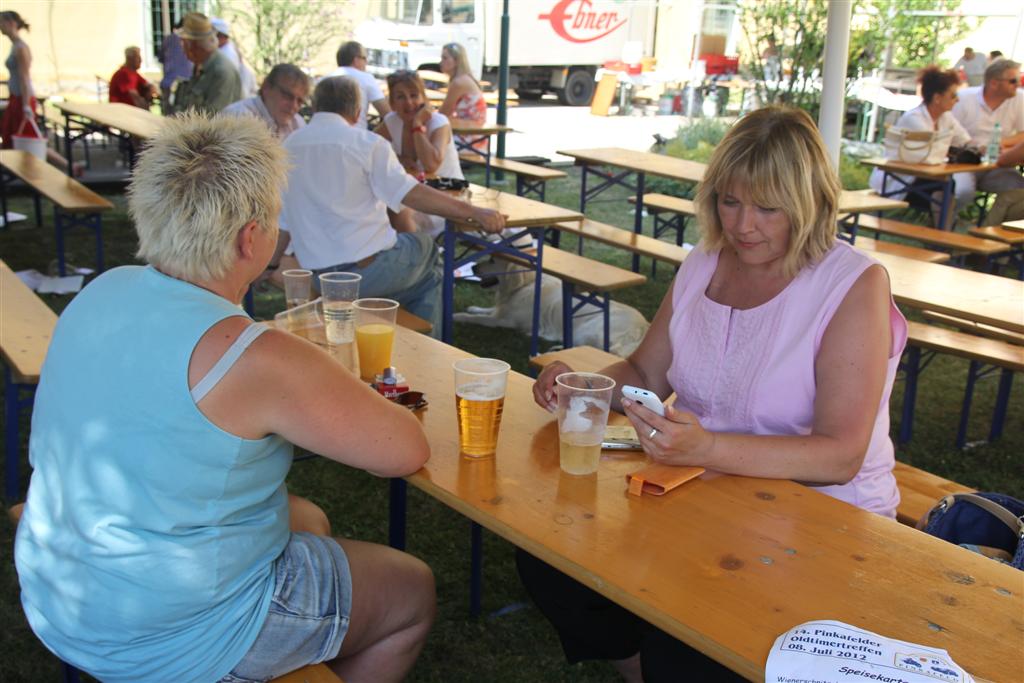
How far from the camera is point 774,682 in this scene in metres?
1.22

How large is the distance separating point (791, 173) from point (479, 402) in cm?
81

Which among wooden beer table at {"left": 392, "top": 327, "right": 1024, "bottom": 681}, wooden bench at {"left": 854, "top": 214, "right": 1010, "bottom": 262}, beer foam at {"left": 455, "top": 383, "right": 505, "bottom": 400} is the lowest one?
wooden bench at {"left": 854, "top": 214, "right": 1010, "bottom": 262}

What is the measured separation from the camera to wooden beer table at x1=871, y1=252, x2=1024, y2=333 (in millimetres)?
3625

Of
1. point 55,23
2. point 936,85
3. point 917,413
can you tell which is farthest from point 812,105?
point 55,23

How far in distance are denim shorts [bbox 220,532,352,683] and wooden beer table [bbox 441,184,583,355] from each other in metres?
3.10

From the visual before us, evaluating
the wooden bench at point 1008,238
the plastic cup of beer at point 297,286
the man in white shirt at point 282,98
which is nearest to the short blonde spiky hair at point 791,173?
the plastic cup of beer at point 297,286

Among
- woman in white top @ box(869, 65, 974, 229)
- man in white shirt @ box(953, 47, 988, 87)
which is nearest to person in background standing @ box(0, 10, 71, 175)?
woman in white top @ box(869, 65, 974, 229)

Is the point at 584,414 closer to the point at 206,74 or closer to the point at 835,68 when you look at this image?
the point at 835,68

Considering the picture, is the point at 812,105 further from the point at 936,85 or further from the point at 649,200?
the point at 649,200

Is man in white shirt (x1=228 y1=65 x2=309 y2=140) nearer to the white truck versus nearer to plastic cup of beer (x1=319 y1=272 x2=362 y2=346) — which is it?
plastic cup of beer (x1=319 y1=272 x2=362 y2=346)

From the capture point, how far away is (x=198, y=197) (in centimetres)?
162

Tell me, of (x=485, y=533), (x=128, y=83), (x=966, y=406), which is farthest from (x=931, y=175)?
(x=128, y=83)

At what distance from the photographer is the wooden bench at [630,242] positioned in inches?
233

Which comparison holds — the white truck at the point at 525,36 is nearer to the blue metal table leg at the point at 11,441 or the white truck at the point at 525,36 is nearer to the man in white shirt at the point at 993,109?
the man in white shirt at the point at 993,109
